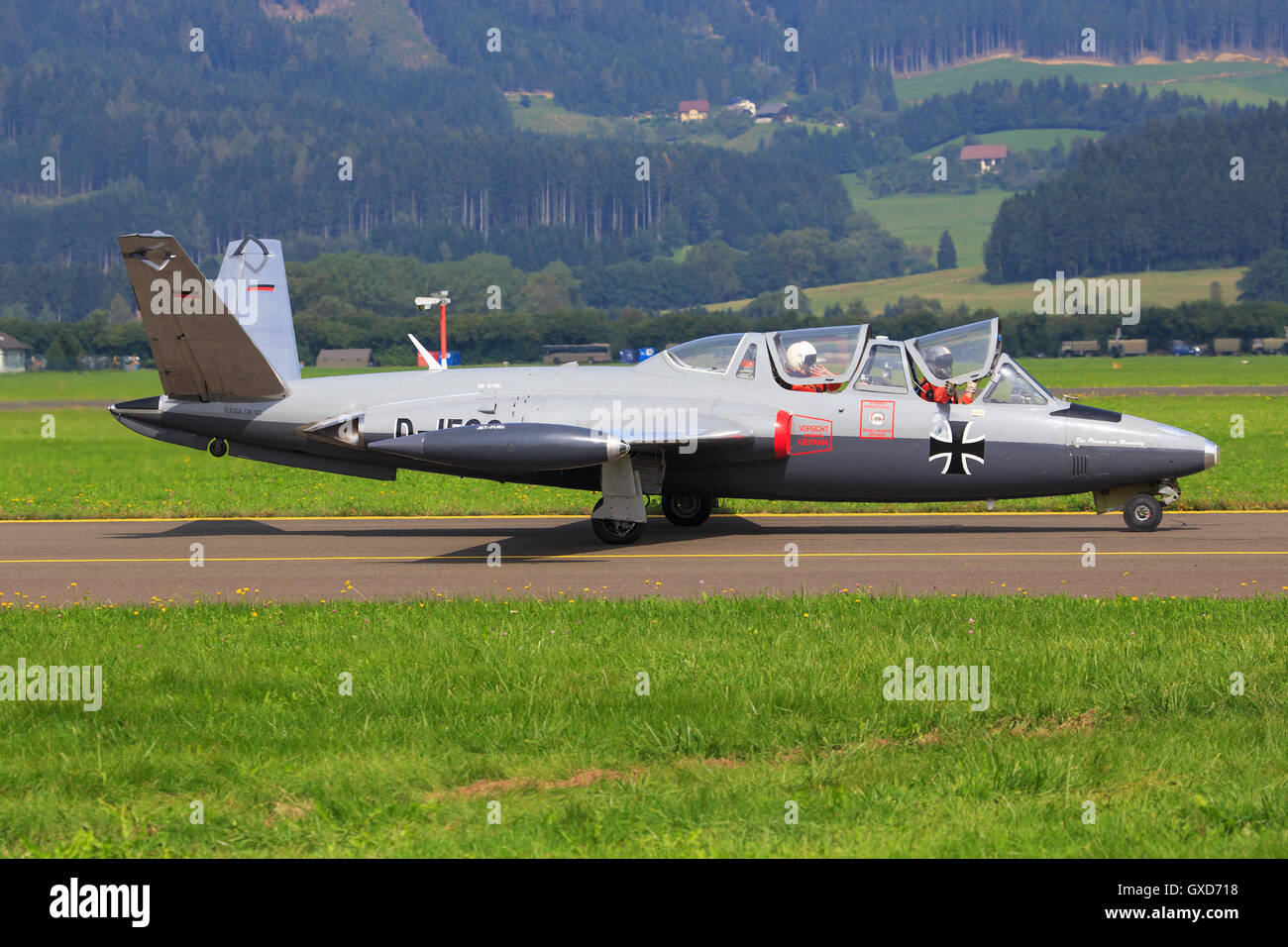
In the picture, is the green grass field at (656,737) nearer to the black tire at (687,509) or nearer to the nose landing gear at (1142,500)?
the nose landing gear at (1142,500)

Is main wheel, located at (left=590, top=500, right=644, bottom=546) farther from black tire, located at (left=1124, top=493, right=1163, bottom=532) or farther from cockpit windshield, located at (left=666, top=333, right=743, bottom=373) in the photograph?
black tire, located at (left=1124, top=493, right=1163, bottom=532)

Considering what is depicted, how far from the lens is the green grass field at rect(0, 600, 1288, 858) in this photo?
6777 mm

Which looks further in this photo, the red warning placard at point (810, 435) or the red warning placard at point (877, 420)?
the red warning placard at point (810, 435)

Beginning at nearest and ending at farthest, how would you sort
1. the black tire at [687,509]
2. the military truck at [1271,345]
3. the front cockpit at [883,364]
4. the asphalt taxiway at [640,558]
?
the asphalt taxiway at [640,558]
the front cockpit at [883,364]
the black tire at [687,509]
the military truck at [1271,345]

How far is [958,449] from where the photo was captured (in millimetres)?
17078

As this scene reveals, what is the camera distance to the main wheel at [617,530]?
17672 millimetres

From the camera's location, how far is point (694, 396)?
17875mm

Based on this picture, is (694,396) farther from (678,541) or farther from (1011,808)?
(1011,808)

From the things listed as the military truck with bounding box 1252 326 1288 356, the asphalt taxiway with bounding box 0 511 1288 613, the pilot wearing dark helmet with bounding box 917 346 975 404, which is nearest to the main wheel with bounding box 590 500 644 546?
the asphalt taxiway with bounding box 0 511 1288 613

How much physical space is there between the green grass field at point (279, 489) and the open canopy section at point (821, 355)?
4335mm

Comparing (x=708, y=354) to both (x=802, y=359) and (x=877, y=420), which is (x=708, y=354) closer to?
(x=802, y=359)

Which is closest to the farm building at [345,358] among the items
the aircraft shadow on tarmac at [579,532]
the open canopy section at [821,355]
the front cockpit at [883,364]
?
the aircraft shadow on tarmac at [579,532]
